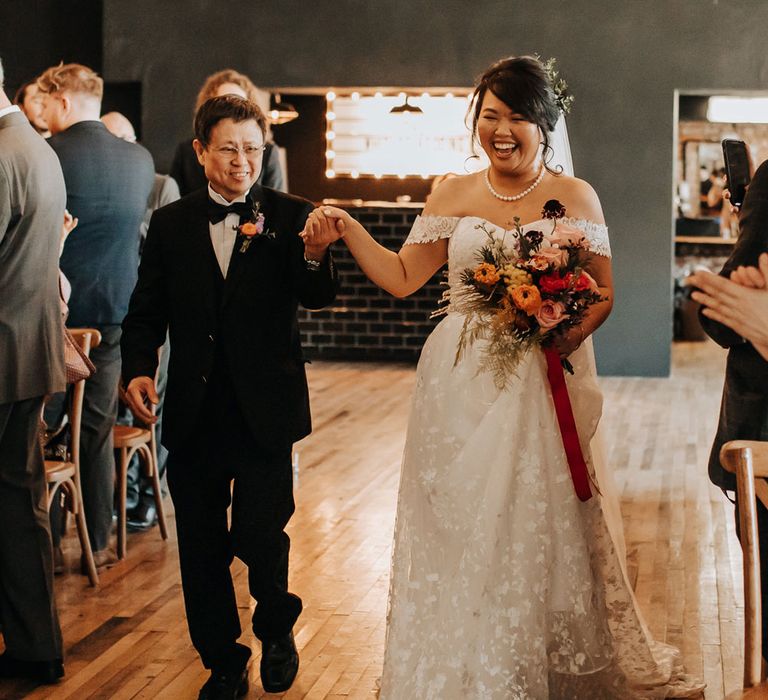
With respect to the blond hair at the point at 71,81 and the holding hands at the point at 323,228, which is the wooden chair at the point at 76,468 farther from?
the holding hands at the point at 323,228

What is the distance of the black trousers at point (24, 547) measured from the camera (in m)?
3.75

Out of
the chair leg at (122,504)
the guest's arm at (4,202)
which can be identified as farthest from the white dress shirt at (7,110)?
the chair leg at (122,504)

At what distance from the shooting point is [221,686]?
358 cm

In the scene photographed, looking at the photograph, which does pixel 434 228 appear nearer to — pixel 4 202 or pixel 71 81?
pixel 4 202

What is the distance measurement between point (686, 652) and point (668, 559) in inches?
46.8

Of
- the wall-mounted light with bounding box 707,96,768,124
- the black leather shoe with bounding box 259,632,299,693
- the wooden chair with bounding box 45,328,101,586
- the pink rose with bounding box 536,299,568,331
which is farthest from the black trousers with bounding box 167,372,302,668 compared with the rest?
the wall-mounted light with bounding box 707,96,768,124

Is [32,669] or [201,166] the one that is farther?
[201,166]

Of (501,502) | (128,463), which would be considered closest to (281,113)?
(128,463)

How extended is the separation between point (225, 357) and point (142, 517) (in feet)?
8.03

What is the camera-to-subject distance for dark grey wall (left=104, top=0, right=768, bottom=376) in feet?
36.2

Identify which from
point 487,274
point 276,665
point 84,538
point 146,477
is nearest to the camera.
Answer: point 487,274

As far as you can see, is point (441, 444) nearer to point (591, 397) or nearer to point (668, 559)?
point (591, 397)

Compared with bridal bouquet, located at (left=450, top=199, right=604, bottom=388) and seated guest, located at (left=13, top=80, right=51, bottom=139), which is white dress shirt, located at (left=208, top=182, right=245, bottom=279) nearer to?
bridal bouquet, located at (left=450, top=199, right=604, bottom=388)

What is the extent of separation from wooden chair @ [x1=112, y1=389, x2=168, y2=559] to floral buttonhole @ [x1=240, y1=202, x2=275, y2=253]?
197cm
